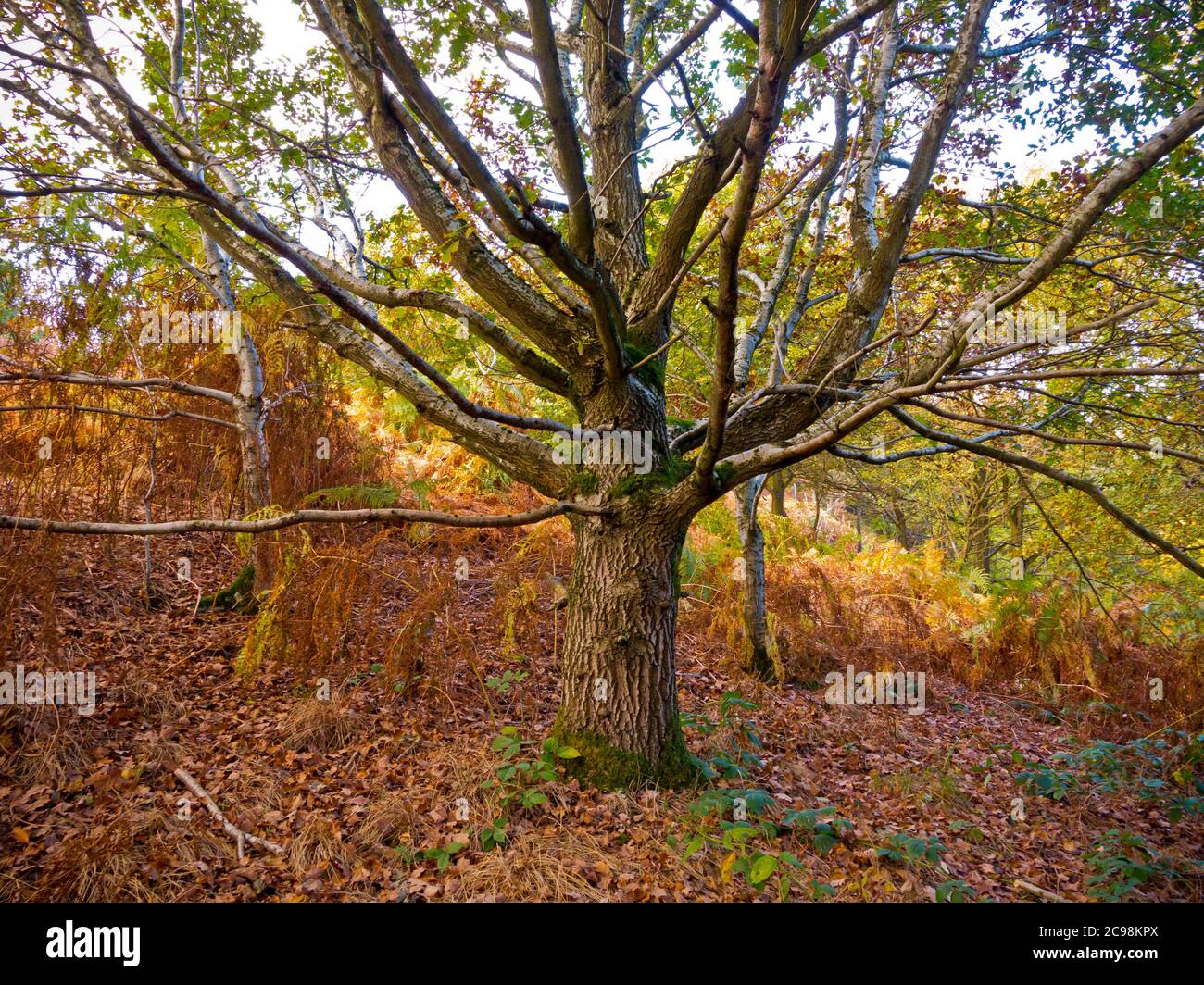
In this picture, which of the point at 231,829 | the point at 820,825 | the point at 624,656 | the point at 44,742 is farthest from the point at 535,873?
the point at 44,742

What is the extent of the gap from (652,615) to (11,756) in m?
3.84

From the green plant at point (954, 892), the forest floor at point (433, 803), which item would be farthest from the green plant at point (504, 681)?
the green plant at point (954, 892)

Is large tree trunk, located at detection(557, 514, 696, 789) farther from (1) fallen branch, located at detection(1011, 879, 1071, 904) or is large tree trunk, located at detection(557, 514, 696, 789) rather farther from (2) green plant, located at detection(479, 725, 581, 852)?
(1) fallen branch, located at detection(1011, 879, 1071, 904)

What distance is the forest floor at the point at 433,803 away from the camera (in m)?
3.01

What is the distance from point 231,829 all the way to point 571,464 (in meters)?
2.76

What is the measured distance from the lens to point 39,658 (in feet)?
13.1

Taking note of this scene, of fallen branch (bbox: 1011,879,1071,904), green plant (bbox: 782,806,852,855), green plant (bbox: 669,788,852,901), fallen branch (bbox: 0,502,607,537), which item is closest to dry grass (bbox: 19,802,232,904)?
fallen branch (bbox: 0,502,607,537)

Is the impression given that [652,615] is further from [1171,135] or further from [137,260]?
[137,260]

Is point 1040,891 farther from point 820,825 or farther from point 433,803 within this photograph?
point 433,803

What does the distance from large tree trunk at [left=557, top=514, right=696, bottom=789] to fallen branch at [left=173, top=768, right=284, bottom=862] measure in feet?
5.59

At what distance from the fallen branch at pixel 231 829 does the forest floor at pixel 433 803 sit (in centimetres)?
4

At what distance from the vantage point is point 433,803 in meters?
3.60
